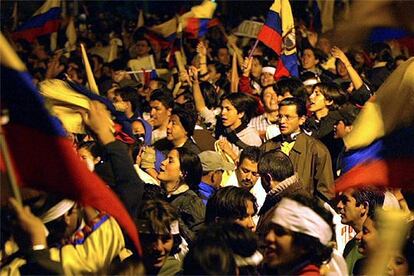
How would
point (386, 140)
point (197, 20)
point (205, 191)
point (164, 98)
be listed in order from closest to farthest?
point (386, 140), point (205, 191), point (164, 98), point (197, 20)

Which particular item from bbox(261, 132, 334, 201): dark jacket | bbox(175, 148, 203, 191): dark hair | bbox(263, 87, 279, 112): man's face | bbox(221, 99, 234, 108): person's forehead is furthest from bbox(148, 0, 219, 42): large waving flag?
bbox(175, 148, 203, 191): dark hair

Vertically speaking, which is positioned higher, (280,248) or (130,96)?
(280,248)

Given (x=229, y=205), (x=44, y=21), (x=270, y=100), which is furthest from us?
(x=44, y=21)

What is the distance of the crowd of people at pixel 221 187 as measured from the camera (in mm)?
5598

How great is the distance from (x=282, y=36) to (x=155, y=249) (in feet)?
24.2

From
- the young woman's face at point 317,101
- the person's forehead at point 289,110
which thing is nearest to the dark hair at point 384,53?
the young woman's face at point 317,101

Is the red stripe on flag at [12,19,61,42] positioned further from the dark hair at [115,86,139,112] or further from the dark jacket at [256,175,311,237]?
the dark jacket at [256,175,311,237]

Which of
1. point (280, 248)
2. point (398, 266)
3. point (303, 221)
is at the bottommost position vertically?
point (398, 266)

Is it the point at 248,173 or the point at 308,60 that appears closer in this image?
the point at 248,173

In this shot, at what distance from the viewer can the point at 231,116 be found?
11.2 meters

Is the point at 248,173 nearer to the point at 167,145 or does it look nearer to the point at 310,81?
the point at 167,145

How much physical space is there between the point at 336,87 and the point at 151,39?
684cm

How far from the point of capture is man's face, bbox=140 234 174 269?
617 cm

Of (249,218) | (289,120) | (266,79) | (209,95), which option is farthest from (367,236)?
(266,79)
